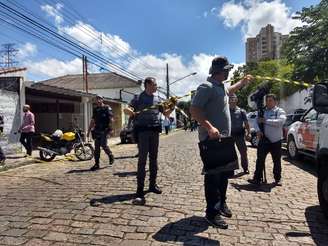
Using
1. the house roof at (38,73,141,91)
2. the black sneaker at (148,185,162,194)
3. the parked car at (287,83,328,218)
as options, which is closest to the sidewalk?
the black sneaker at (148,185,162,194)

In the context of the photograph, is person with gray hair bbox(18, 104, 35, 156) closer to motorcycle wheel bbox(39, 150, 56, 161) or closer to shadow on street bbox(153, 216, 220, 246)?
motorcycle wheel bbox(39, 150, 56, 161)

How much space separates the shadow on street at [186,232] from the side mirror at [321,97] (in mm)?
1834

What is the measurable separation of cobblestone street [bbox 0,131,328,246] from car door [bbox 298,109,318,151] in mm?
1828

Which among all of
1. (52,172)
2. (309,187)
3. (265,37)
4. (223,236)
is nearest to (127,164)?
(52,172)

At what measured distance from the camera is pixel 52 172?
10062 mm

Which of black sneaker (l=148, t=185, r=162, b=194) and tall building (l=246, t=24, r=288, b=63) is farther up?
tall building (l=246, t=24, r=288, b=63)

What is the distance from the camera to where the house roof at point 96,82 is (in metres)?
55.9

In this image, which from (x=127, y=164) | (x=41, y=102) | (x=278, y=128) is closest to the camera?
(x=278, y=128)

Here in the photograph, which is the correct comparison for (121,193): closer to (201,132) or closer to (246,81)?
(201,132)

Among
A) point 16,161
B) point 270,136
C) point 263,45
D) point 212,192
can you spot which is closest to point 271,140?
point 270,136

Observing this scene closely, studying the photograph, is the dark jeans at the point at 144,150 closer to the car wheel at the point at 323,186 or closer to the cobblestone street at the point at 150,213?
the cobblestone street at the point at 150,213

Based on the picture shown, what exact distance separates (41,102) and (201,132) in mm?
22827

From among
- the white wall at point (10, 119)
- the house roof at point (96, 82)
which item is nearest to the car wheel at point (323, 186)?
the white wall at point (10, 119)

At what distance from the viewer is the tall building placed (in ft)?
223
